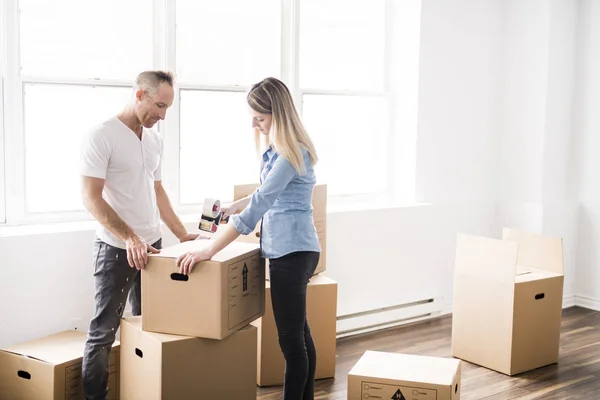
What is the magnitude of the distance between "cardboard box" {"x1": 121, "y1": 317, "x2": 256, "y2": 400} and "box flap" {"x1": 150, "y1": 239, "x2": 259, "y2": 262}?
31cm

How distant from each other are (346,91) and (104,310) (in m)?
2.27

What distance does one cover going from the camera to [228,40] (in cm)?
382

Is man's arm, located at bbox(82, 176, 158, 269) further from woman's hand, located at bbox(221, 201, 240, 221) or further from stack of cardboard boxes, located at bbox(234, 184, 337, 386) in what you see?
stack of cardboard boxes, located at bbox(234, 184, 337, 386)

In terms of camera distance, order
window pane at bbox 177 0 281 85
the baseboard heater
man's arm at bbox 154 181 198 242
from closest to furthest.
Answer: man's arm at bbox 154 181 198 242 < window pane at bbox 177 0 281 85 < the baseboard heater

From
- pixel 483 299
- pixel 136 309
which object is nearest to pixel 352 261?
pixel 483 299

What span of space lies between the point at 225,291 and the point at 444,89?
266 cm

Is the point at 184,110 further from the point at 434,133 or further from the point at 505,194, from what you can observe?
the point at 505,194

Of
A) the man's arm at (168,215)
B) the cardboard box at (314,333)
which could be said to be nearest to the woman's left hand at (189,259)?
the man's arm at (168,215)

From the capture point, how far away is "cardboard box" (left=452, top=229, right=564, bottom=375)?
11.5 ft

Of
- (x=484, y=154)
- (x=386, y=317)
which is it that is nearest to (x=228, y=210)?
(x=386, y=317)

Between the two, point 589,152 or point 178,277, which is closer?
point 178,277

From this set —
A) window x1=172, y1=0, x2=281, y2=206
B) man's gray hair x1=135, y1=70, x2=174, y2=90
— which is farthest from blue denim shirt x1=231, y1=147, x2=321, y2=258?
window x1=172, y1=0, x2=281, y2=206

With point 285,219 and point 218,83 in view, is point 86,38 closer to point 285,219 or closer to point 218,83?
point 218,83

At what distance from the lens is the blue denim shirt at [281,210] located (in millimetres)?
2459
